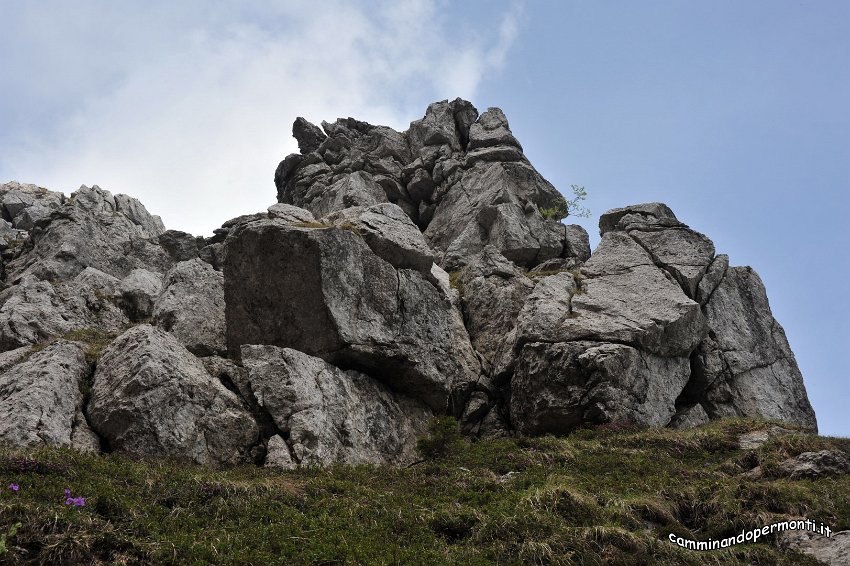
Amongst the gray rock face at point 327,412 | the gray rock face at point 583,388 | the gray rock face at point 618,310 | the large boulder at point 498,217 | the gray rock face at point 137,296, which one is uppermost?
the large boulder at point 498,217

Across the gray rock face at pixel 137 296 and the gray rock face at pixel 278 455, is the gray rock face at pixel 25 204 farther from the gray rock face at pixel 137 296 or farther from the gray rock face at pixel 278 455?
the gray rock face at pixel 278 455

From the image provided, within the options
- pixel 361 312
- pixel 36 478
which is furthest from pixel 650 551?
pixel 361 312

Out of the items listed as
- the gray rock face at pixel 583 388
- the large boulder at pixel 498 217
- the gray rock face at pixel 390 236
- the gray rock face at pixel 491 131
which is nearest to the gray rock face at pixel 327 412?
the gray rock face at pixel 583 388

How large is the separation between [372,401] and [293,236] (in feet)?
27.5

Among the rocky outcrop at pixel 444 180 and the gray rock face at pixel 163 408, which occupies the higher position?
the rocky outcrop at pixel 444 180

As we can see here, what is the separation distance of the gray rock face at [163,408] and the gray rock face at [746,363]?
25.0 metres

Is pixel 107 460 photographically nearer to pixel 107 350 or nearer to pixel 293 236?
pixel 107 350

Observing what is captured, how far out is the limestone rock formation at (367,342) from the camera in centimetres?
2350

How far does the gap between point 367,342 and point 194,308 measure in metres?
11.4

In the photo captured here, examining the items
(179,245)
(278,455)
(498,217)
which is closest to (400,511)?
(278,455)

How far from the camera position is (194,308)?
35.2 metres

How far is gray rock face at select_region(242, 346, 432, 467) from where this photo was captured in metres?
24.5

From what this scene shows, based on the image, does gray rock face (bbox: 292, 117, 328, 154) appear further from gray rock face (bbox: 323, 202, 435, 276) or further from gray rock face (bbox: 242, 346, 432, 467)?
gray rock face (bbox: 242, 346, 432, 467)

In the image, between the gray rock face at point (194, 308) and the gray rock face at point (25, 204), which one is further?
the gray rock face at point (25, 204)
